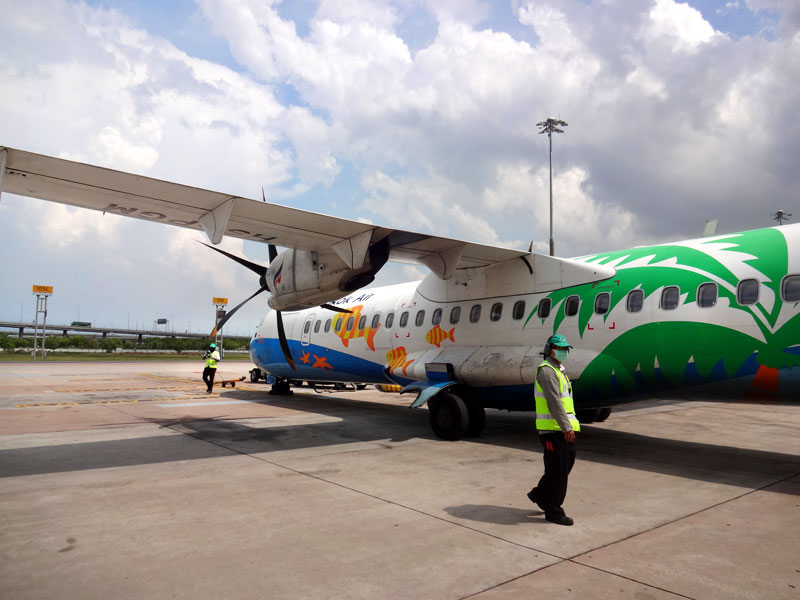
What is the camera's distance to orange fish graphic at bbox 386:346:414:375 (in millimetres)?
12129

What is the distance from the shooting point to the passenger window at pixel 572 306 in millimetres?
9461

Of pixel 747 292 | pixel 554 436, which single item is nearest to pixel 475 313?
pixel 747 292

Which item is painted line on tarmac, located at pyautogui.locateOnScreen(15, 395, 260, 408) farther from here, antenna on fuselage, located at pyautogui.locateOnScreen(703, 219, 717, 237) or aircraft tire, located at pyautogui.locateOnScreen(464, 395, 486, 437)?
antenna on fuselage, located at pyautogui.locateOnScreen(703, 219, 717, 237)

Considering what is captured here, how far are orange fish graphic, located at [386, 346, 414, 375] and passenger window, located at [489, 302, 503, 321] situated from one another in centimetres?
221

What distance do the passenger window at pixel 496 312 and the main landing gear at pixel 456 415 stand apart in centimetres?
160

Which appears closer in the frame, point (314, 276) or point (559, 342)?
point (559, 342)

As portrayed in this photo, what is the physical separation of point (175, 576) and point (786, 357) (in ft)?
24.9

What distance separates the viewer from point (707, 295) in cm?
789

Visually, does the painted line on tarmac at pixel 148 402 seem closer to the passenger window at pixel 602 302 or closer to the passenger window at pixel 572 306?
the passenger window at pixel 572 306

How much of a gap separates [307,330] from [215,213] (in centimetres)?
814

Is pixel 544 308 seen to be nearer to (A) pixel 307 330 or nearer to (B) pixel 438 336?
(B) pixel 438 336

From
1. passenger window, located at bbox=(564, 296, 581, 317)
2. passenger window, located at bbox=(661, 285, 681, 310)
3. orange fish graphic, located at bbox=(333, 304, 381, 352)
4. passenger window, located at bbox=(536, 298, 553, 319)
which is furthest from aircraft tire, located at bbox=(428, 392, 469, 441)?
passenger window, located at bbox=(661, 285, 681, 310)

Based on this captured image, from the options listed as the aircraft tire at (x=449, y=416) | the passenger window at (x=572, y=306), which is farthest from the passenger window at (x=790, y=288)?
the aircraft tire at (x=449, y=416)

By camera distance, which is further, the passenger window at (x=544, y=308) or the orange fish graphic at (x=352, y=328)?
the orange fish graphic at (x=352, y=328)
